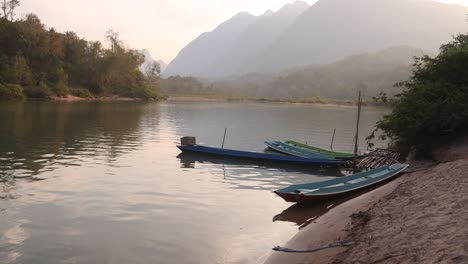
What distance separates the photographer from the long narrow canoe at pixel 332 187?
54.3 feet

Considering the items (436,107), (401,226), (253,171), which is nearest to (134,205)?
(253,171)

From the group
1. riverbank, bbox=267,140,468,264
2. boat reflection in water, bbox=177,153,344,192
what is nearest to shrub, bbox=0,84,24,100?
boat reflection in water, bbox=177,153,344,192

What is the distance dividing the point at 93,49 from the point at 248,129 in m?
82.8

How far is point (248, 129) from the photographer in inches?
2045

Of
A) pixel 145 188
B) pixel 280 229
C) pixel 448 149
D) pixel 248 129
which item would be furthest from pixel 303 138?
pixel 280 229

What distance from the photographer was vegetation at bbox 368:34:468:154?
916 inches

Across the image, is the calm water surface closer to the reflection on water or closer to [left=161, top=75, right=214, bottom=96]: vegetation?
the reflection on water

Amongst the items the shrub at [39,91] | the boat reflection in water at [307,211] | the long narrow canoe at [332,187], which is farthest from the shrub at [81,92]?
the boat reflection in water at [307,211]

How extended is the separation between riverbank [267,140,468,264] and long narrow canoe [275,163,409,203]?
51.0 inches

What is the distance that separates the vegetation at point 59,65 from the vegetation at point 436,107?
3103 inches

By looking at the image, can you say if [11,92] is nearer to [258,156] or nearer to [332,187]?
[258,156]

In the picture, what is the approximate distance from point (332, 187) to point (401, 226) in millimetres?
6938

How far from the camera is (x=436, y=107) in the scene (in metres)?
23.7

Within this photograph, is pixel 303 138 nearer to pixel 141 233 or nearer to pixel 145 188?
pixel 145 188
